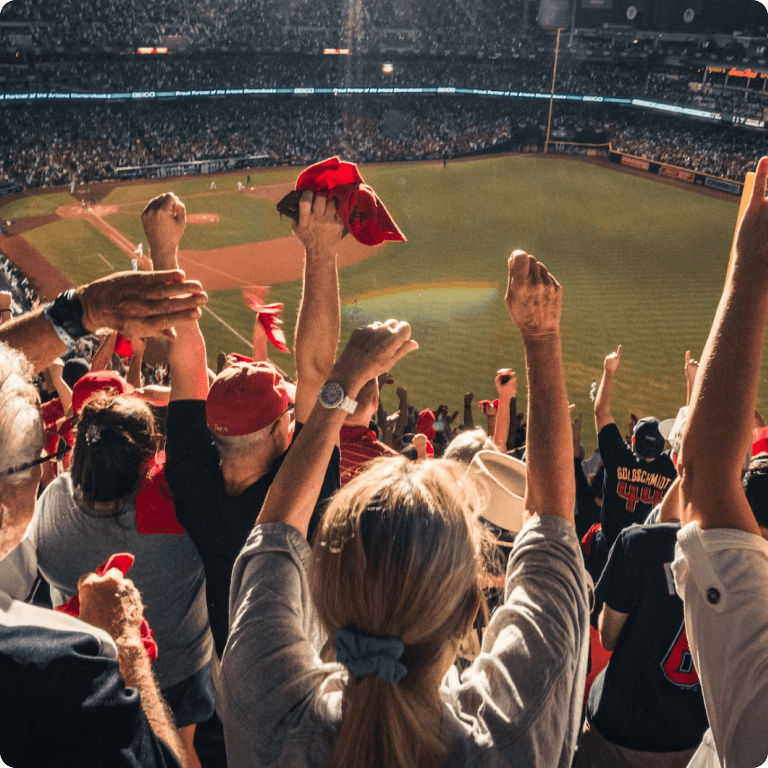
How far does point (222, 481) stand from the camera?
246 cm

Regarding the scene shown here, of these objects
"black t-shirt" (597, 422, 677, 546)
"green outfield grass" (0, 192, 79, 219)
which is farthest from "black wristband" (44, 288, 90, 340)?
"green outfield grass" (0, 192, 79, 219)

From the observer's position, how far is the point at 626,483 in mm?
4406

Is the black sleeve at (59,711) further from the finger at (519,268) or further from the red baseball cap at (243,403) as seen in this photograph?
the finger at (519,268)

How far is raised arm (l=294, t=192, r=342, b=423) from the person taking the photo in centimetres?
246

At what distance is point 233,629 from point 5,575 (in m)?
1.44

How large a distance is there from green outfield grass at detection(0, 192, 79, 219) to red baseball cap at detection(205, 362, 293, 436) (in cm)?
2547

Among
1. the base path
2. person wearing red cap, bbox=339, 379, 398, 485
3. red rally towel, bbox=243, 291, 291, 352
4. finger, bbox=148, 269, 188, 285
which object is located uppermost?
finger, bbox=148, 269, 188, 285

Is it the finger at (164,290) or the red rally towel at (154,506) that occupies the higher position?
Result: the finger at (164,290)

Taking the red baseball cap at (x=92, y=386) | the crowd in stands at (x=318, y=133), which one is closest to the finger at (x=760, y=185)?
the red baseball cap at (x=92, y=386)

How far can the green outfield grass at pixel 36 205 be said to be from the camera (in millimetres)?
24245

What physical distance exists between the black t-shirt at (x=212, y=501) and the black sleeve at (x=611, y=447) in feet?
8.88

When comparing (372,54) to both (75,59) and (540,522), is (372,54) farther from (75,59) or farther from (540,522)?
(540,522)

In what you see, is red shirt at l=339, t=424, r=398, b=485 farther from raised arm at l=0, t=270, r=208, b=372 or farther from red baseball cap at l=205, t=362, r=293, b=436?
raised arm at l=0, t=270, r=208, b=372

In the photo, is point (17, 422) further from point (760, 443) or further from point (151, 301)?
point (760, 443)
